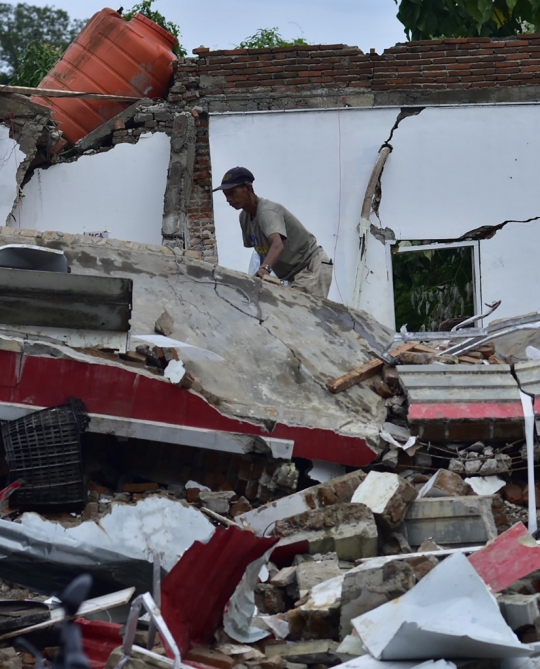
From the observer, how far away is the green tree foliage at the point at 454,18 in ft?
48.8

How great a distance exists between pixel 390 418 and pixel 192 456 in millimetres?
1312

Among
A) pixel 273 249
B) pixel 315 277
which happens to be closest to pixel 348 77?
pixel 315 277

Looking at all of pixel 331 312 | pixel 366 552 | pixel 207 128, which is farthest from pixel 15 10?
pixel 366 552

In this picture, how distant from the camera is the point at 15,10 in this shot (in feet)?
109

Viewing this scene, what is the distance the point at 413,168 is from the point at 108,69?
3908 millimetres

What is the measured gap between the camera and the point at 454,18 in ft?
50.6

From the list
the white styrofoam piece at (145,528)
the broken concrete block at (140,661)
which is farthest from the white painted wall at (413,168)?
the broken concrete block at (140,661)

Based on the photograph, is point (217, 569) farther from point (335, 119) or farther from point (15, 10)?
point (15, 10)

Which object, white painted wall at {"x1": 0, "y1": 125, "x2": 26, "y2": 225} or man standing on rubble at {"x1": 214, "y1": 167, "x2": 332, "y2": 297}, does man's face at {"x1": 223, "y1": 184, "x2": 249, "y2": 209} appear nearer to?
man standing on rubble at {"x1": 214, "y1": 167, "x2": 332, "y2": 297}

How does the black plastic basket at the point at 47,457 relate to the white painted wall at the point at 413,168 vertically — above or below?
below

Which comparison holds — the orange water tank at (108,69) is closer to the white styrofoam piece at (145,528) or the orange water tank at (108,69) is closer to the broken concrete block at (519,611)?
the white styrofoam piece at (145,528)

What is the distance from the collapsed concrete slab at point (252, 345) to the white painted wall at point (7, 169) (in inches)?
215

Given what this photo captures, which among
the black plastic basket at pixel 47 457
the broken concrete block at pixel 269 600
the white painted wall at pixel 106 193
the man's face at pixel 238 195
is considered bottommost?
the broken concrete block at pixel 269 600

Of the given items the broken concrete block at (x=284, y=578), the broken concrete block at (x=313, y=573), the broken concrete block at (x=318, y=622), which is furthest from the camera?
the broken concrete block at (x=284, y=578)
